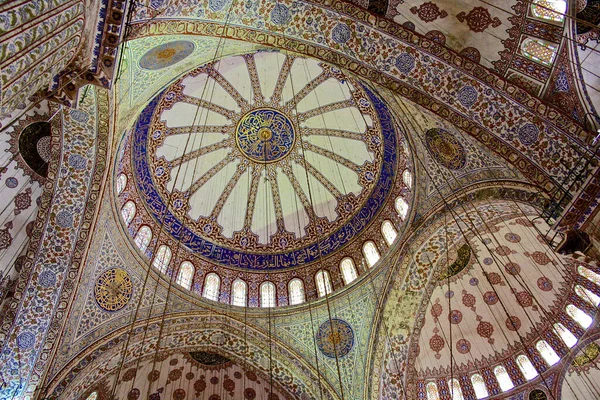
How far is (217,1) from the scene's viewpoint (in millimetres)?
6414

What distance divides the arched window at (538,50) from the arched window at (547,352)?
6.82m

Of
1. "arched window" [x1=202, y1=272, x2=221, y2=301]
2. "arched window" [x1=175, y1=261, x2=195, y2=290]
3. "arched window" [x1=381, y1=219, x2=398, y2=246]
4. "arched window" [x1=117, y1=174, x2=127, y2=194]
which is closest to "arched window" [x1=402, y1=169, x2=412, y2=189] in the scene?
"arched window" [x1=381, y1=219, x2=398, y2=246]

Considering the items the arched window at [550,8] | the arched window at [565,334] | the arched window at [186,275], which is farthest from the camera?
the arched window at [186,275]

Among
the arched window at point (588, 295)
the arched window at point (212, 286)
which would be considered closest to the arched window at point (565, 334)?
the arched window at point (588, 295)

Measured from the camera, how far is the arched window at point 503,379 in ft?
32.9

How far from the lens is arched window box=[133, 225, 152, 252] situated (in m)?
9.83

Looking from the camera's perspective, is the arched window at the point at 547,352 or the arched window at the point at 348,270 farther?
the arched window at the point at 348,270

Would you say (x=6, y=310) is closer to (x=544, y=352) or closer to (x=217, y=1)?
(x=217, y=1)

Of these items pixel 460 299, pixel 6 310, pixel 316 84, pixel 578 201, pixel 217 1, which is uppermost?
pixel 316 84

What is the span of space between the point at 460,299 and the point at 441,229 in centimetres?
303

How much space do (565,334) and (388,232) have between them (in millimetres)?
4450

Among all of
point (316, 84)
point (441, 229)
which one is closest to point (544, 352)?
point (441, 229)

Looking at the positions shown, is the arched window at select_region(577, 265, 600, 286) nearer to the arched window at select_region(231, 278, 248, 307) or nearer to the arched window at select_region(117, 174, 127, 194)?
the arched window at select_region(231, 278, 248, 307)

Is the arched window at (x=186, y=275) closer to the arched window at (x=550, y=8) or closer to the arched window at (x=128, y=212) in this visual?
the arched window at (x=128, y=212)
